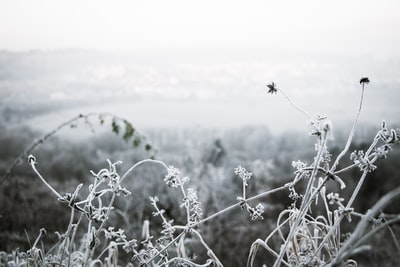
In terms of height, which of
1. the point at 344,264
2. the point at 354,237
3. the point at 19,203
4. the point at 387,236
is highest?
the point at 354,237

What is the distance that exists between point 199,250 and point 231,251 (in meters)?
1.44

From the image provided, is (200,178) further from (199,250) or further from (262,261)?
(199,250)

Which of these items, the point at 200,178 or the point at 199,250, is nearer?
the point at 199,250

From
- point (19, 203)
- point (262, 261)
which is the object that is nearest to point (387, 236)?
point (262, 261)

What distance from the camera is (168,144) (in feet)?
43.7

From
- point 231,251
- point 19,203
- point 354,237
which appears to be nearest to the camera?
point 354,237

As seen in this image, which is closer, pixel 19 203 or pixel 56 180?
pixel 19 203

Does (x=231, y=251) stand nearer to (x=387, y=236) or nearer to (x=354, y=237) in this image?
(x=387, y=236)

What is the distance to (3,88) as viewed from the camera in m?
9.29

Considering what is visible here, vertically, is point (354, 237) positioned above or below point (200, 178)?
above

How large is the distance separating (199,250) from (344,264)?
403cm

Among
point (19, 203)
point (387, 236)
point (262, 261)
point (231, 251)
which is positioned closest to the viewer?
point (262, 261)

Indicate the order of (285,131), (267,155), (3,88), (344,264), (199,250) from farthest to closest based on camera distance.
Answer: (285,131) < (267,155) < (3,88) < (199,250) < (344,264)

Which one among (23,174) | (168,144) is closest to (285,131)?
(168,144)
